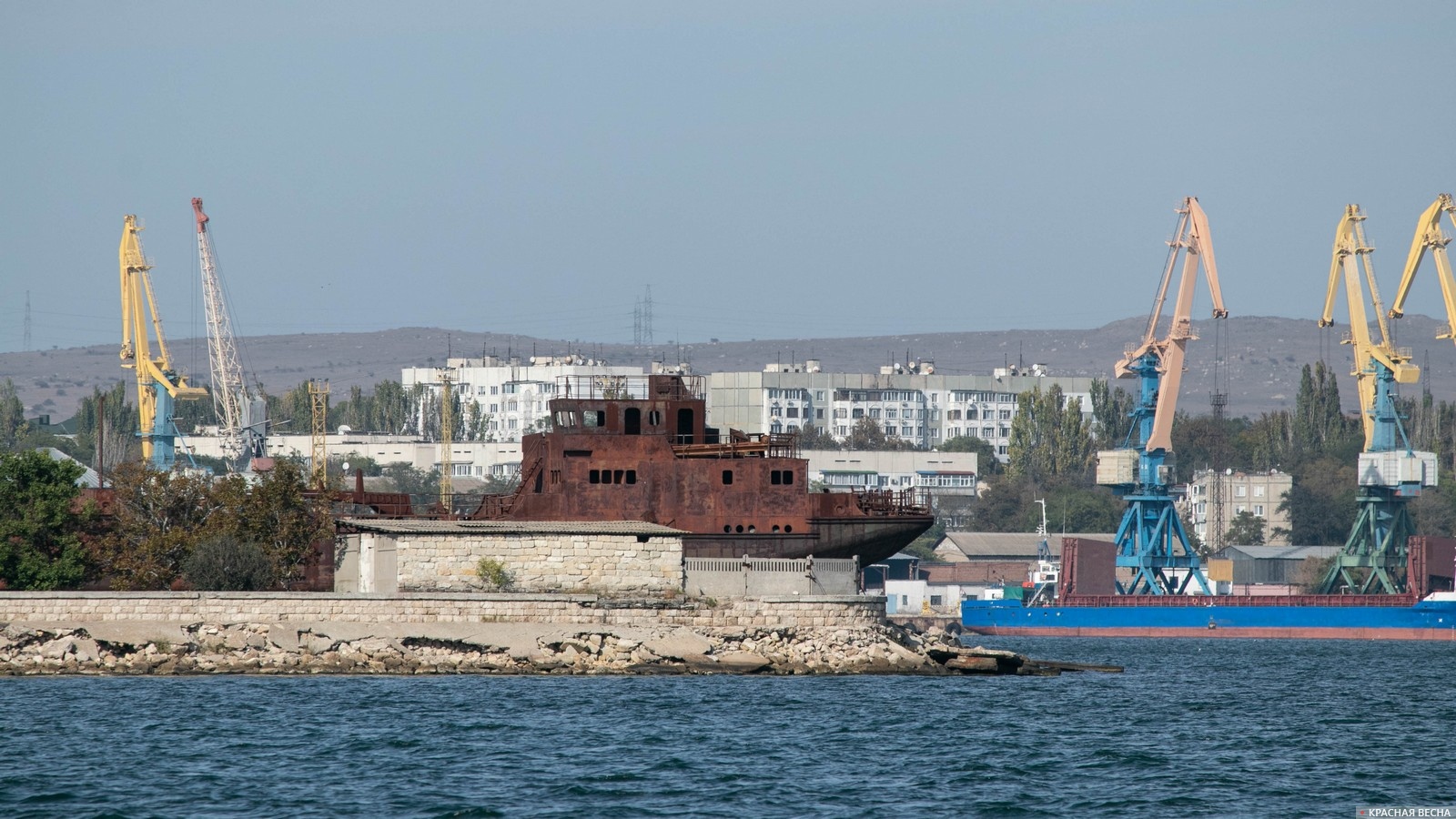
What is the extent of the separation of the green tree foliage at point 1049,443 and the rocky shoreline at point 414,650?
364ft

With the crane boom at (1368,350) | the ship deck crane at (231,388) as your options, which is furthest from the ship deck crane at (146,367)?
the crane boom at (1368,350)

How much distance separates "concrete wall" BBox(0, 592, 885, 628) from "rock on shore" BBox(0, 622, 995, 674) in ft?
0.62

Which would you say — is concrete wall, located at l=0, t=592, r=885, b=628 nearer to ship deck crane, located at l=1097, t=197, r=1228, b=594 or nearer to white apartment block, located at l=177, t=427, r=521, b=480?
ship deck crane, located at l=1097, t=197, r=1228, b=594

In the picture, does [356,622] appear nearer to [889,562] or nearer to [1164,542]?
[1164,542]

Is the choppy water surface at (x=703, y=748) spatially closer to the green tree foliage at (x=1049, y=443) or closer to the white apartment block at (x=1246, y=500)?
the white apartment block at (x=1246, y=500)

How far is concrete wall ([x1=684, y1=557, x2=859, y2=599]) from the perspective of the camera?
45875mm

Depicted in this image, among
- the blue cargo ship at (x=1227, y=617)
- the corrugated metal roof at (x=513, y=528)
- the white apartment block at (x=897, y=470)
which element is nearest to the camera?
the corrugated metal roof at (x=513, y=528)

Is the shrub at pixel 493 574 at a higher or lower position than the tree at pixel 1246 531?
lower

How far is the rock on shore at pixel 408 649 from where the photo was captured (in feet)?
142

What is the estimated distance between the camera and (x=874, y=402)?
610ft

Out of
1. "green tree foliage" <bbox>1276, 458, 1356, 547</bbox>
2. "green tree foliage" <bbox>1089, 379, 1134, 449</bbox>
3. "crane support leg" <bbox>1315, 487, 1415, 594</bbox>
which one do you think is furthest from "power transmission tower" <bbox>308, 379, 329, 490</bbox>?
"green tree foliage" <bbox>1089, 379, 1134, 449</bbox>

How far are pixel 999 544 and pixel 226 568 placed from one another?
279ft

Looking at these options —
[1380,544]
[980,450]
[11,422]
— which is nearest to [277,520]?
[1380,544]

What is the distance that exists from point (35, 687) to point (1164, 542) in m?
65.2
